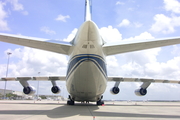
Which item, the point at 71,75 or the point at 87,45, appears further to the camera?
the point at 71,75

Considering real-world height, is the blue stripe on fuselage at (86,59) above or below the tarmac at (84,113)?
above

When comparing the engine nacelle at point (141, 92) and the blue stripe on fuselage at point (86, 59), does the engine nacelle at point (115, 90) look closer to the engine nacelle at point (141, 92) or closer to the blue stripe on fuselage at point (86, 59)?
the engine nacelle at point (141, 92)

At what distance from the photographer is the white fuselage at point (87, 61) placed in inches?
352

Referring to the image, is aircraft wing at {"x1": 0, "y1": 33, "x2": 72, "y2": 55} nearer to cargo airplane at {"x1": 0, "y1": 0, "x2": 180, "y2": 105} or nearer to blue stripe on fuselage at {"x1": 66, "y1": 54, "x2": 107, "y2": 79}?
cargo airplane at {"x1": 0, "y1": 0, "x2": 180, "y2": 105}

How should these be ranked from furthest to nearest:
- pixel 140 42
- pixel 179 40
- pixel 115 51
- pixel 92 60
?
1. pixel 115 51
2. pixel 92 60
3. pixel 140 42
4. pixel 179 40

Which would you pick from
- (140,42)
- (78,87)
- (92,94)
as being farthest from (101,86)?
(140,42)

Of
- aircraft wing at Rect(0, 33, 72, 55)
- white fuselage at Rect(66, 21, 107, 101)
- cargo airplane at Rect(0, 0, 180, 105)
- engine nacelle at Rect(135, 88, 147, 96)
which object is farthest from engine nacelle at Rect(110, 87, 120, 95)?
aircraft wing at Rect(0, 33, 72, 55)

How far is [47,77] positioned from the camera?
19500 millimetres

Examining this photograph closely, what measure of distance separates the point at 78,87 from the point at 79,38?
3.64 m

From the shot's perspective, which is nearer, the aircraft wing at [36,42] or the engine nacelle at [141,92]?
the aircraft wing at [36,42]

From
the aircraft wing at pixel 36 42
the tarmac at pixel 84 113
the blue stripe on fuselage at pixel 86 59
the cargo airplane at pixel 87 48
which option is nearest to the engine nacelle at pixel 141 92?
the tarmac at pixel 84 113

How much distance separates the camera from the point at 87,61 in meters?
9.70

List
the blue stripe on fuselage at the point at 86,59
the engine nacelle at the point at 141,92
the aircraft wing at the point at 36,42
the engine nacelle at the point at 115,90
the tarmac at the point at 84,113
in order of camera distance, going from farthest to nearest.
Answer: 1. the engine nacelle at the point at 115,90
2. the engine nacelle at the point at 141,92
3. the blue stripe on fuselage at the point at 86,59
4. the aircraft wing at the point at 36,42
5. the tarmac at the point at 84,113

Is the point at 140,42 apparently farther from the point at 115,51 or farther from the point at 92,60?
the point at 92,60
